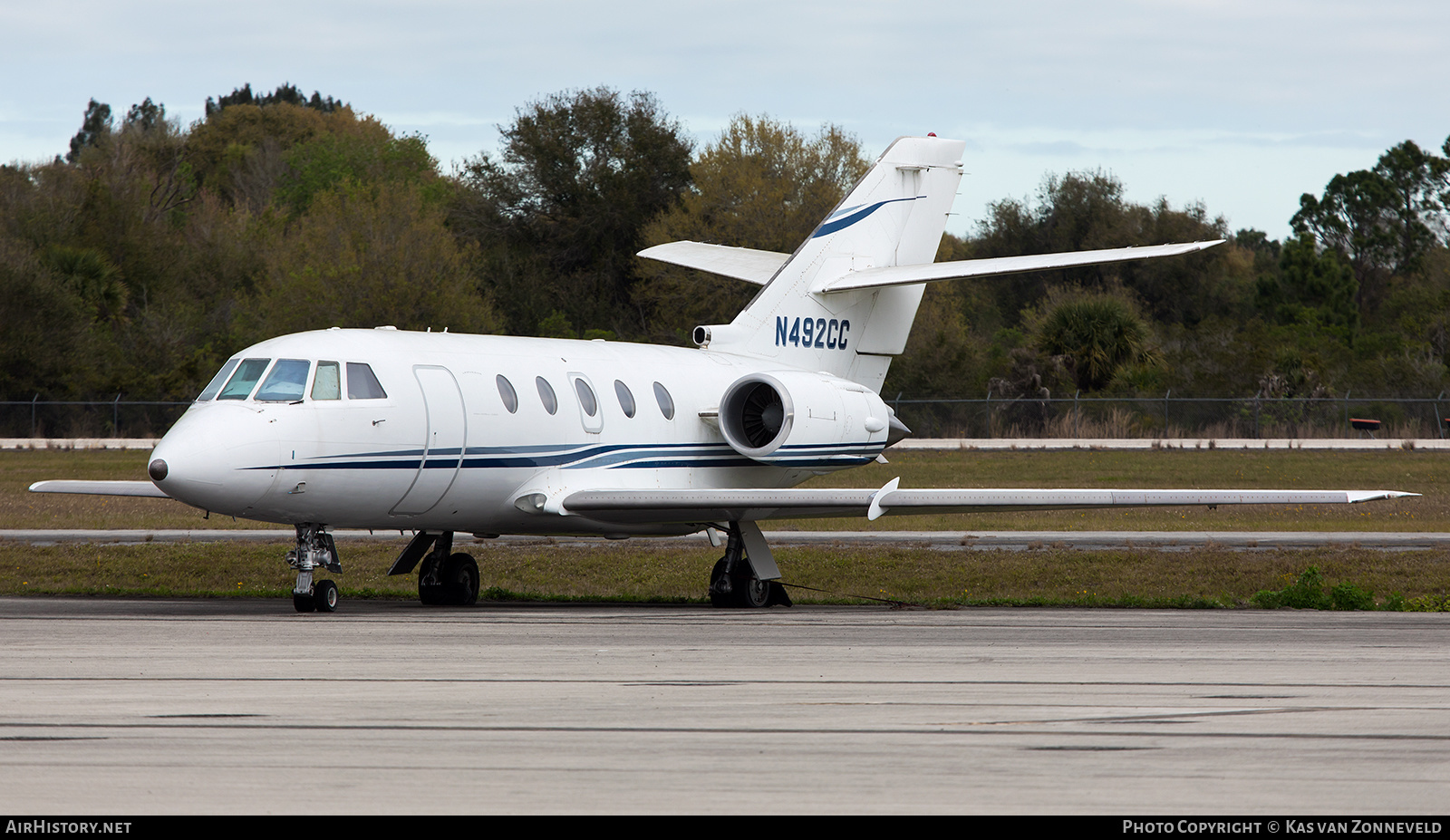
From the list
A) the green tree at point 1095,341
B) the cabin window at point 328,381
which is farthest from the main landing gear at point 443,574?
the green tree at point 1095,341

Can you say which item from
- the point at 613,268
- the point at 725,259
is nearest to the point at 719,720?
the point at 725,259

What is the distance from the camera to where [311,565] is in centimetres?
1470

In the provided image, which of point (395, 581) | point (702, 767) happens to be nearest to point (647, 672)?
point (702, 767)

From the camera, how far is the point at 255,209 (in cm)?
8869

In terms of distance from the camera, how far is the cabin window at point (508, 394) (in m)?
16.3

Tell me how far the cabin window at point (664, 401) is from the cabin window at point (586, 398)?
111 centimetres

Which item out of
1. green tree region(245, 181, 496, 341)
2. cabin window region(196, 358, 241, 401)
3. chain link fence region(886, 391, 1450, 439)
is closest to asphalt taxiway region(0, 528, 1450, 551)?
cabin window region(196, 358, 241, 401)

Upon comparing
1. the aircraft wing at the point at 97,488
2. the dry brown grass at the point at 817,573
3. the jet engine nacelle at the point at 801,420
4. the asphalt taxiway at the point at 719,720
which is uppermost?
the jet engine nacelle at the point at 801,420

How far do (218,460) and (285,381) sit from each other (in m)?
1.30

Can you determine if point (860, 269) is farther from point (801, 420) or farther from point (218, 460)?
point (218, 460)

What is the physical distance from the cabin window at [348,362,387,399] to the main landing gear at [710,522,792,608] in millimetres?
4518

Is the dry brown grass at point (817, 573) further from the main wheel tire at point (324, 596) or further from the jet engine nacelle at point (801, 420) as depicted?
the main wheel tire at point (324, 596)

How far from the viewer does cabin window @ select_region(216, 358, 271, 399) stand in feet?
47.3

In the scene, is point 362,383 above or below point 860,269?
below
